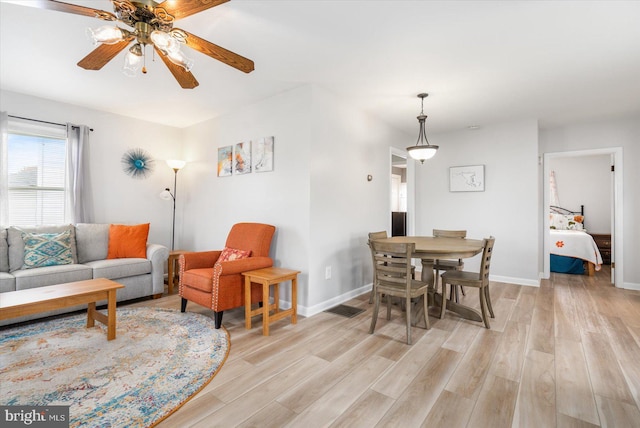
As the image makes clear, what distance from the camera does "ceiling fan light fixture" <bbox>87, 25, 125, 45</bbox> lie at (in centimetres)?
170

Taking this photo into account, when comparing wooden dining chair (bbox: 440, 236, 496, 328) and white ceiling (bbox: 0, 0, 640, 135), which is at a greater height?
white ceiling (bbox: 0, 0, 640, 135)

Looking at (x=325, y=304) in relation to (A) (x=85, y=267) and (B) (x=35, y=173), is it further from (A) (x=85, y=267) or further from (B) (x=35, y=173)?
(B) (x=35, y=173)

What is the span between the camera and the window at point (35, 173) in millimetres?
3656

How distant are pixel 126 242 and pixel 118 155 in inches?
55.4

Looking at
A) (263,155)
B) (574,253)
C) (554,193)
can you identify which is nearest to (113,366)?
(263,155)

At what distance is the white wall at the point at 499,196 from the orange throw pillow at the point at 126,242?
4620mm

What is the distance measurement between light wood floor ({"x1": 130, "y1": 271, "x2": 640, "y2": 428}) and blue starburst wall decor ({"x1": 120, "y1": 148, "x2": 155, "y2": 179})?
2.88m

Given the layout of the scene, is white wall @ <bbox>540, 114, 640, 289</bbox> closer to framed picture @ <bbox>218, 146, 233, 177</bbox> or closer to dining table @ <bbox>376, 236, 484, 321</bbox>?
dining table @ <bbox>376, 236, 484, 321</bbox>

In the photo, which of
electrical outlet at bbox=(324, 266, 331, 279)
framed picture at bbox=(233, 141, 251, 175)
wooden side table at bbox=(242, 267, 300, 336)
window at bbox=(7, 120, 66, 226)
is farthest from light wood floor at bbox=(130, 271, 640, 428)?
window at bbox=(7, 120, 66, 226)

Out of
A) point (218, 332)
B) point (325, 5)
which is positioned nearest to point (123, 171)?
point (218, 332)

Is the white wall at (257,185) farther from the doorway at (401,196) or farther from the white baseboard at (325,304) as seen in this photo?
the doorway at (401,196)

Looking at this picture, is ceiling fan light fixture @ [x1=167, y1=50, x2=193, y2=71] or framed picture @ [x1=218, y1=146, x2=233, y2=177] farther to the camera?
framed picture @ [x1=218, y1=146, x2=233, y2=177]

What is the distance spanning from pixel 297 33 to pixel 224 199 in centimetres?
254

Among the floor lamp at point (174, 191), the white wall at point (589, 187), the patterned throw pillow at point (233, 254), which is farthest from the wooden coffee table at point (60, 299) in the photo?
the white wall at point (589, 187)
